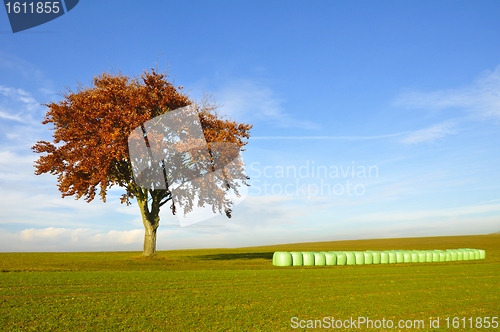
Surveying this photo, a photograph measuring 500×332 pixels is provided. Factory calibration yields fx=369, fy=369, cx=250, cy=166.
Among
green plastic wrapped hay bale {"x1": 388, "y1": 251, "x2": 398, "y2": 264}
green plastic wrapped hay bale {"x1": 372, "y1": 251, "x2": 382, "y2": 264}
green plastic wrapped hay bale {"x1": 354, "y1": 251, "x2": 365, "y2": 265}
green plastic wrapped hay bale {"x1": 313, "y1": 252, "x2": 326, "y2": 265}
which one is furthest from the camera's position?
green plastic wrapped hay bale {"x1": 388, "y1": 251, "x2": 398, "y2": 264}

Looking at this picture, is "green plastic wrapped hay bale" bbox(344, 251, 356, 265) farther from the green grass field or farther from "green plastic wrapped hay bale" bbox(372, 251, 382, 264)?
the green grass field

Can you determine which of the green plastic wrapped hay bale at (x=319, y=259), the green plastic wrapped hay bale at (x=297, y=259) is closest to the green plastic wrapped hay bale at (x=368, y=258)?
the green plastic wrapped hay bale at (x=319, y=259)

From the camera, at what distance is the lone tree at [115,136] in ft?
100

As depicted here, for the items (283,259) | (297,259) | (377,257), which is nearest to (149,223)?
(283,259)

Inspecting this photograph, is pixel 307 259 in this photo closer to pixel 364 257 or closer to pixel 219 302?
pixel 364 257

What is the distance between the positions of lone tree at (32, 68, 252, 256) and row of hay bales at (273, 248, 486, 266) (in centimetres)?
855

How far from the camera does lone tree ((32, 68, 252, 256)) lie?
100 ft

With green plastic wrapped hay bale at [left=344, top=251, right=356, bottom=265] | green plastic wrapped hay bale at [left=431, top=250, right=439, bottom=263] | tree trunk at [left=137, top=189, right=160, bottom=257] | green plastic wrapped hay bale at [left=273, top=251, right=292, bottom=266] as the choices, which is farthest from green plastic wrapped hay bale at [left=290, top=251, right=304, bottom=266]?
green plastic wrapped hay bale at [left=431, top=250, right=439, bottom=263]

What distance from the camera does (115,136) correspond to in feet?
97.2

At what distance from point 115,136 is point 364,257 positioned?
79.7 ft

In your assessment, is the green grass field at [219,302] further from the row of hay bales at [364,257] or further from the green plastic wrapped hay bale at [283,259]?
the row of hay bales at [364,257]

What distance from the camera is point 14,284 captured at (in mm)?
16203

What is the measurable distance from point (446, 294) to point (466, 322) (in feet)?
16.7

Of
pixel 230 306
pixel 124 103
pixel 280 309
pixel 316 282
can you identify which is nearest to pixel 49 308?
pixel 230 306
